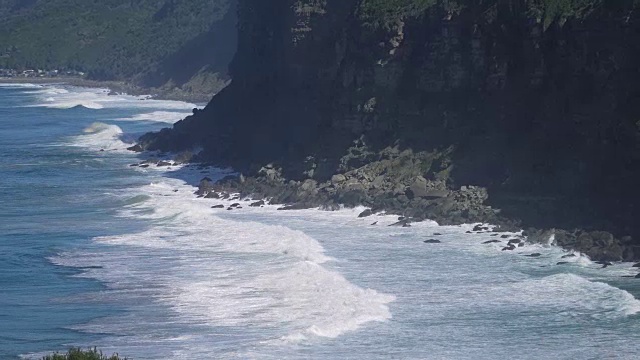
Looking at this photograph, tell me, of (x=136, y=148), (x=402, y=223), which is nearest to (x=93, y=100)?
(x=136, y=148)

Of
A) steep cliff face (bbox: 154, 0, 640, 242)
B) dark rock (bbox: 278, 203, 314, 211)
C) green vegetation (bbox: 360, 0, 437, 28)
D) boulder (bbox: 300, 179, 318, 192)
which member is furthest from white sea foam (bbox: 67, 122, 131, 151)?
dark rock (bbox: 278, 203, 314, 211)

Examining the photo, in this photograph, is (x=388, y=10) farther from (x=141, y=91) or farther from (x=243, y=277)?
(x=141, y=91)

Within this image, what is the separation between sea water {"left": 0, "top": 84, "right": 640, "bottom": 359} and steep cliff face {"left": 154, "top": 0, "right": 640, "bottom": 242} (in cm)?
524

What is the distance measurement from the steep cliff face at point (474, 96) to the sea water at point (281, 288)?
17.2ft

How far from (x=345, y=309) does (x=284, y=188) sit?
28.2 m

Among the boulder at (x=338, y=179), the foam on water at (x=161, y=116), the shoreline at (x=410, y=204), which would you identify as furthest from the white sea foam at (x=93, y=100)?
the boulder at (x=338, y=179)

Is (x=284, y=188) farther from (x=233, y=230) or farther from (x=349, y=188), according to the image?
(x=233, y=230)

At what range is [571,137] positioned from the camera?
222 ft

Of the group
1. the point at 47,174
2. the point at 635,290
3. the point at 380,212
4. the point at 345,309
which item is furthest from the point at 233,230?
the point at 47,174

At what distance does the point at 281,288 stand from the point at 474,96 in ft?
77.5

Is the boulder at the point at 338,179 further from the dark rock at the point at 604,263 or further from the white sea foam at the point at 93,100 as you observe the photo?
the white sea foam at the point at 93,100

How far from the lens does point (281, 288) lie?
5600cm

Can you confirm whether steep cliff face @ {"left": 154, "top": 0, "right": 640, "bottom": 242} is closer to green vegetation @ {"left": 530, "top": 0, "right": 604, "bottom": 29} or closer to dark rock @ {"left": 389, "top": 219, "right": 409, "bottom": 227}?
green vegetation @ {"left": 530, "top": 0, "right": 604, "bottom": 29}

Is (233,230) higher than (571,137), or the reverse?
(571,137)
